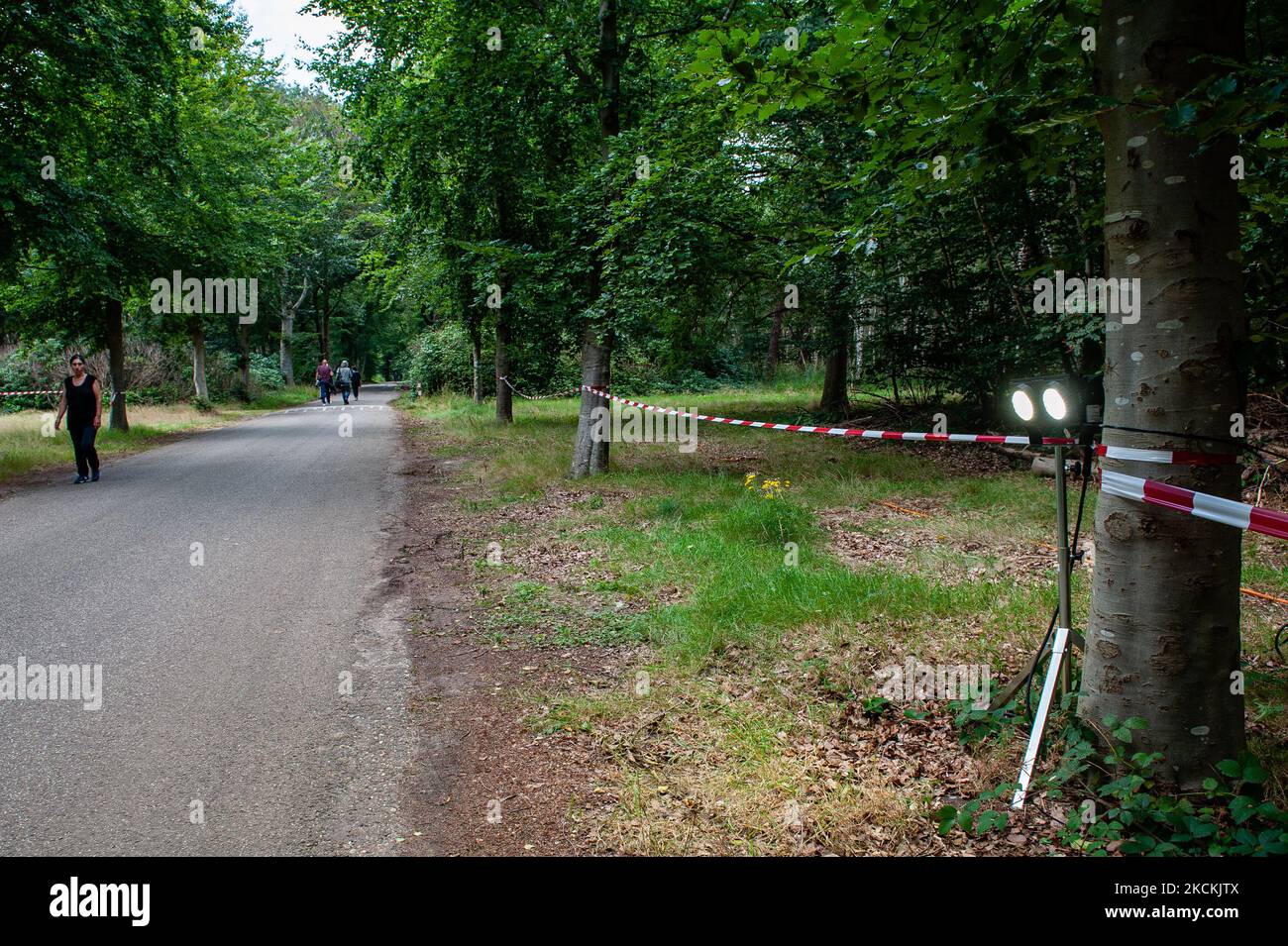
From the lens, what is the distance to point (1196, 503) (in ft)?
10.3

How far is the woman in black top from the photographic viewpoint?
41.2 feet

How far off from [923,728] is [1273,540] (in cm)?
577

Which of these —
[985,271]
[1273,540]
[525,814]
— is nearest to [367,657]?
[525,814]

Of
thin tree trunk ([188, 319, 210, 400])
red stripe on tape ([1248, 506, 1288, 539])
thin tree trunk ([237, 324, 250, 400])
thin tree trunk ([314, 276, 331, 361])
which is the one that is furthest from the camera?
thin tree trunk ([314, 276, 331, 361])

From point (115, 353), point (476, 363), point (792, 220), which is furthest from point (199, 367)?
point (792, 220)

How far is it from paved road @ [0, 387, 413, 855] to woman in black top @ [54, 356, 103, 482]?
228 cm

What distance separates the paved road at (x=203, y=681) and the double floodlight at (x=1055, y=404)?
3.41m

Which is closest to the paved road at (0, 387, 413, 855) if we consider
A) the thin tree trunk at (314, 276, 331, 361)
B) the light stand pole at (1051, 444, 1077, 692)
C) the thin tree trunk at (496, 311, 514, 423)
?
the light stand pole at (1051, 444, 1077, 692)

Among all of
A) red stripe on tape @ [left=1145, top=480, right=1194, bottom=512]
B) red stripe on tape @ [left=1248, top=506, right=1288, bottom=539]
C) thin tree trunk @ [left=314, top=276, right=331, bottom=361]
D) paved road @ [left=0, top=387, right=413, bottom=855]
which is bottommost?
paved road @ [left=0, top=387, right=413, bottom=855]

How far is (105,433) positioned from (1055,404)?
2165 centimetres

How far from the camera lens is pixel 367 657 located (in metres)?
5.48

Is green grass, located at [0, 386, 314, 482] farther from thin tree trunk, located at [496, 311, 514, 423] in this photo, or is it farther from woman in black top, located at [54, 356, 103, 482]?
thin tree trunk, located at [496, 311, 514, 423]
